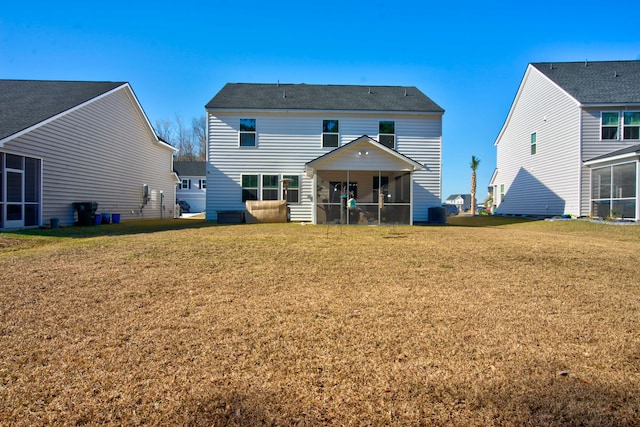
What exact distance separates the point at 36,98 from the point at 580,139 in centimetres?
2484

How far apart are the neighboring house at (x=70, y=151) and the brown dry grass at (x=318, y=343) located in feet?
26.9

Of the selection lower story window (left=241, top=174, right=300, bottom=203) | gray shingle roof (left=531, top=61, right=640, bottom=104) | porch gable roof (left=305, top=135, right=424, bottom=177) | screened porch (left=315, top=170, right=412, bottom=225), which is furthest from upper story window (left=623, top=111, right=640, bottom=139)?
lower story window (left=241, top=174, right=300, bottom=203)

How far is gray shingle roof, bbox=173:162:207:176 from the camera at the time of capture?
4197 centimetres

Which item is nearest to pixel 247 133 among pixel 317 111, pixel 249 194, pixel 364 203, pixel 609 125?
pixel 249 194

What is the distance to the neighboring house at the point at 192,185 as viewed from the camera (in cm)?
4128

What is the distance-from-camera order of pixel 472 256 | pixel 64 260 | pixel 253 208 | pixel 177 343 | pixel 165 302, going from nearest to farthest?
pixel 177 343, pixel 165 302, pixel 64 260, pixel 472 256, pixel 253 208

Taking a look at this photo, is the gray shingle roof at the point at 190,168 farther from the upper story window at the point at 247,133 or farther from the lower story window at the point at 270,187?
the lower story window at the point at 270,187

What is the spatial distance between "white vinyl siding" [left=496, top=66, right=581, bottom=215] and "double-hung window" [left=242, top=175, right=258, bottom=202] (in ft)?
52.2

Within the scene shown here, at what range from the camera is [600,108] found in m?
17.9

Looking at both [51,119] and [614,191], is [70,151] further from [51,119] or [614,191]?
[614,191]

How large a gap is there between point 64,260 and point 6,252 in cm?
231

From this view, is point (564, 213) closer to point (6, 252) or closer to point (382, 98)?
point (382, 98)

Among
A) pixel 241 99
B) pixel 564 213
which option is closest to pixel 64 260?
pixel 241 99

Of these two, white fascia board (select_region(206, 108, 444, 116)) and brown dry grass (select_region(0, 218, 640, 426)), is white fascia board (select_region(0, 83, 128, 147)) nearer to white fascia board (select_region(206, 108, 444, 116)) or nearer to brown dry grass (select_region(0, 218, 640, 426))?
white fascia board (select_region(206, 108, 444, 116))
